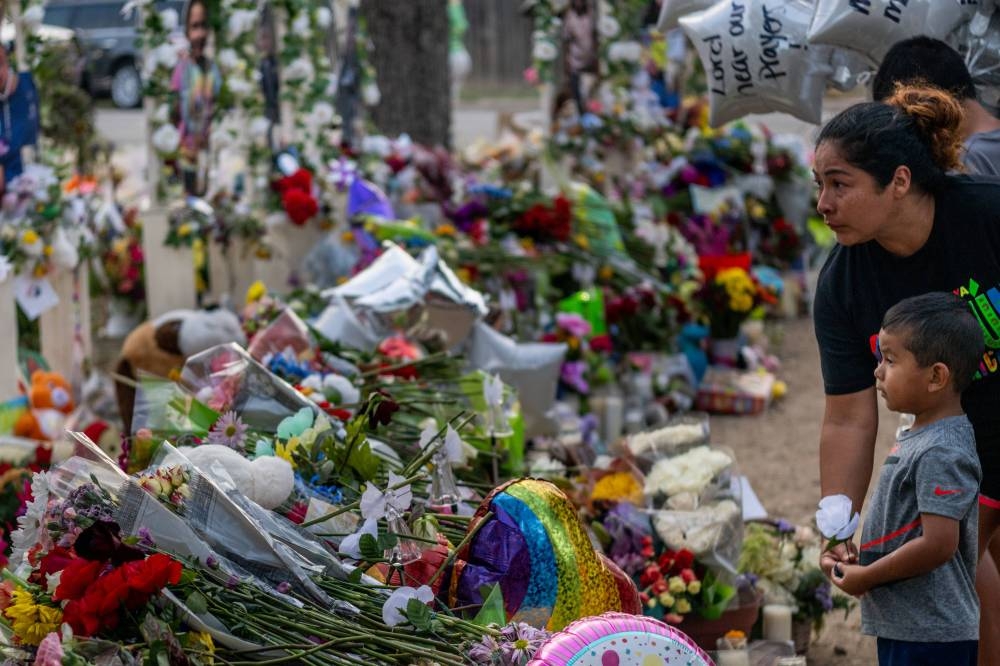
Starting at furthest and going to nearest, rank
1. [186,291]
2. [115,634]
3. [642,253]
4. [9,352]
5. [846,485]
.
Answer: [642,253]
[186,291]
[9,352]
[846,485]
[115,634]

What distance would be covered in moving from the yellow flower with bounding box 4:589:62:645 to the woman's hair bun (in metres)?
1.93

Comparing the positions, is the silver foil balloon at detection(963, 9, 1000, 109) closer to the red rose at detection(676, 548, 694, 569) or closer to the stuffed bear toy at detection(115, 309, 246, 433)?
the red rose at detection(676, 548, 694, 569)

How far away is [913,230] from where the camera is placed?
296 cm

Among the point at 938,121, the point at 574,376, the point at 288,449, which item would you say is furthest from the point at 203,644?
the point at 574,376

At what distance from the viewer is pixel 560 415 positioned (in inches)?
249

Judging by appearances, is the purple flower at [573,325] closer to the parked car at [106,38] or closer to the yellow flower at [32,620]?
the yellow flower at [32,620]

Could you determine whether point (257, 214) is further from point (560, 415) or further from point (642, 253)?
point (642, 253)

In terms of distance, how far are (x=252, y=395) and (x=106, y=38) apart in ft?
62.7

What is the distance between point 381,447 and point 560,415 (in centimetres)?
271

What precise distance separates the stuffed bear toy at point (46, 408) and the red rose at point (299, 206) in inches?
56.6

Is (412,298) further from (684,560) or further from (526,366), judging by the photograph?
(684,560)

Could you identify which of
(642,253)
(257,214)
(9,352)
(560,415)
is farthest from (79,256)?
(642,253)

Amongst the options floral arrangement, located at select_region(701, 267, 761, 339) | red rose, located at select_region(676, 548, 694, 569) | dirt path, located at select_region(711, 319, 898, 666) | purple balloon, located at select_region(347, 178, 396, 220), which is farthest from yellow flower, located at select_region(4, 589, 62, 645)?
floral arrangement, located at select_region(701, 267, 761, 339)

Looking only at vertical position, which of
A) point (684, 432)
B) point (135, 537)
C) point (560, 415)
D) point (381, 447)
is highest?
point (135, 537)
